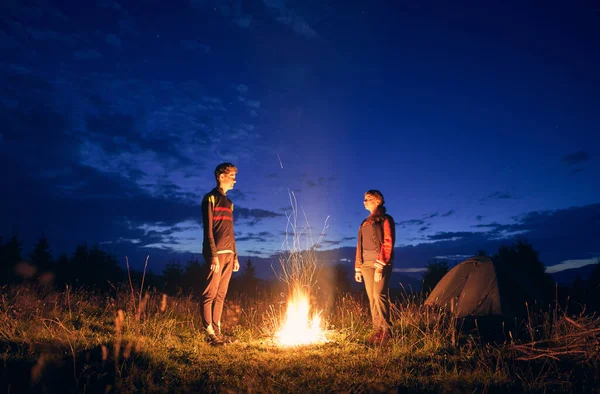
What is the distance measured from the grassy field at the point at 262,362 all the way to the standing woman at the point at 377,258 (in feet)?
1.57

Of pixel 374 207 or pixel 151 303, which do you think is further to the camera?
pixel 151 303

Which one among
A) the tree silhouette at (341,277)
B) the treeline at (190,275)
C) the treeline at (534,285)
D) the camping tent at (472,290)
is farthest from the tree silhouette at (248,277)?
the camping tent at (472,290)

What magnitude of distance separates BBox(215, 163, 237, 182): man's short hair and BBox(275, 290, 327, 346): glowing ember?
9.38ft

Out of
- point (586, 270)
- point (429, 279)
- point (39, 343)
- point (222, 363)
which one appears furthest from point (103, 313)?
point (429, 279)

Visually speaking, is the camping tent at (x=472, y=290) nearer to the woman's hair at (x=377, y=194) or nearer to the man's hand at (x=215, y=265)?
the woman's hair at (x=377, y=194)

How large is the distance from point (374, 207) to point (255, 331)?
3281 millimetres

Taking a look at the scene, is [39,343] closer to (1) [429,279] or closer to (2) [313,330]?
(2) [313,330]

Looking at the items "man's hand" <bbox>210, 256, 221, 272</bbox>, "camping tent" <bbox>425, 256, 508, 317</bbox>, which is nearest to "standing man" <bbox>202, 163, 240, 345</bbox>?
"man's hand" <bbox>210, 256, 221, 272</bbox>

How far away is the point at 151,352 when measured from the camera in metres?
4.82

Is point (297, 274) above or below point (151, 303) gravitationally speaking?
above

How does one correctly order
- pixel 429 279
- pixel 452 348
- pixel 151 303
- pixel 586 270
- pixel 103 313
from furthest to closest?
pixel 429 279 < pixel 586 270 < pixel 151 303 < pixel 103 313 < pixel 452 348

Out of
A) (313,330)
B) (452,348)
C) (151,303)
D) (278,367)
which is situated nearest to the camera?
(278,367)

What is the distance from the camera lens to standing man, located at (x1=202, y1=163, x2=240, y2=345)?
5.91 metres

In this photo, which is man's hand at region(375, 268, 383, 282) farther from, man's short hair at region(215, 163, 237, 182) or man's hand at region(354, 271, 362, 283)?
man's short hair at region(215, 163, 237, 182)
